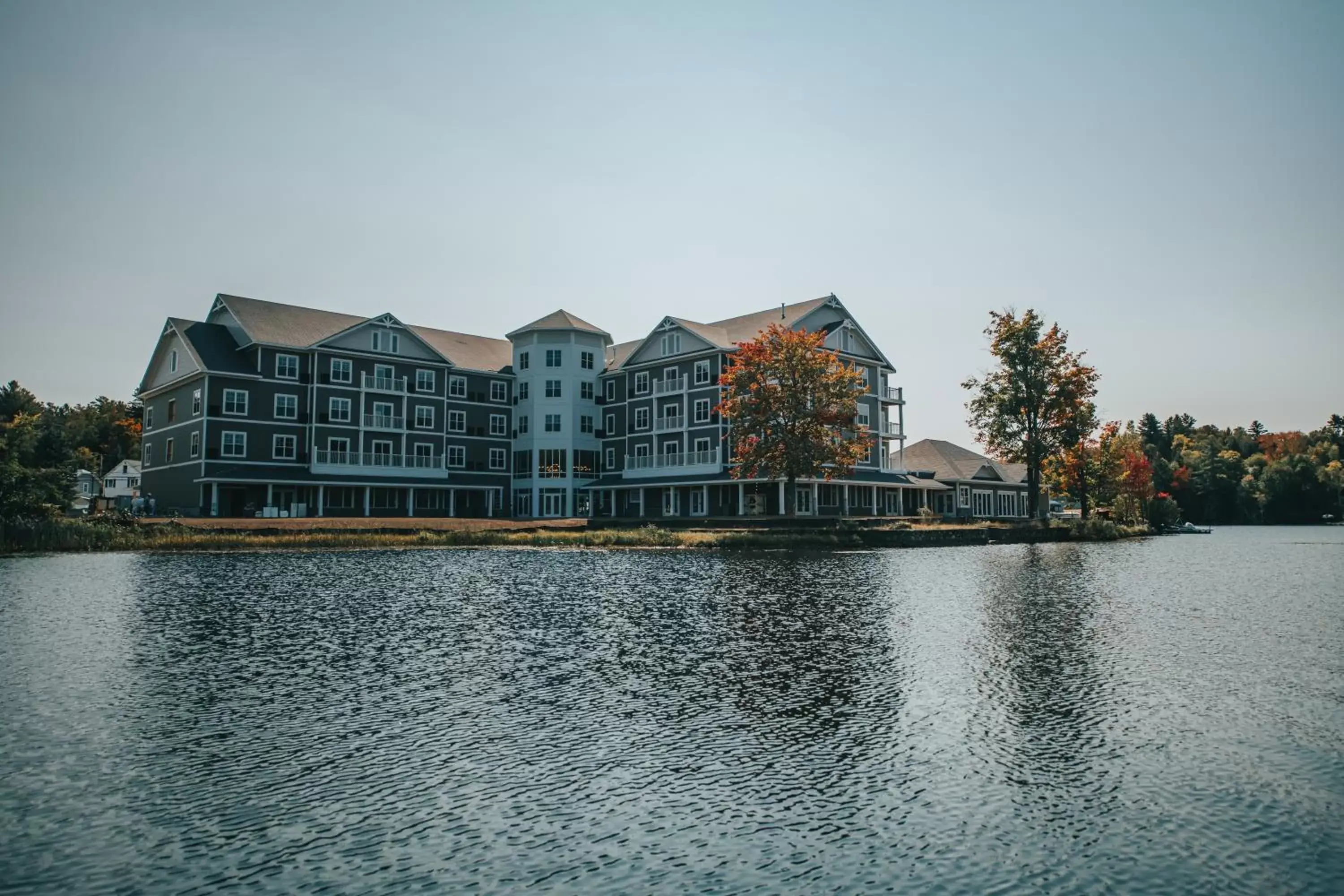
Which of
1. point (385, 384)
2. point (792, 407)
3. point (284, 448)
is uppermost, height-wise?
point (385, 384)

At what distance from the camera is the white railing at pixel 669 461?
65375mm

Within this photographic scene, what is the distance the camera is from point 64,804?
7.75 metres

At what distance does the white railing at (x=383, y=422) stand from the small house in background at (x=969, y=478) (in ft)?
153

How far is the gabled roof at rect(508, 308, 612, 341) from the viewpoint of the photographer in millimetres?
75375

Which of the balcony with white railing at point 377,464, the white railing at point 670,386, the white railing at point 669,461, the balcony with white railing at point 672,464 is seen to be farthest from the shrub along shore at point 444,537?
the balcony with white railing at point 377,464

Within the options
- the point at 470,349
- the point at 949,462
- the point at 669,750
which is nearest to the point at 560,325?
the point at 470,349

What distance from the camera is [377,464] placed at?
6750 cm

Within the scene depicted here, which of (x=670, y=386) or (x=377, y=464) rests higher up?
(x=670, y=386)

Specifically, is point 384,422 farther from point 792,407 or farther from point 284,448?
point 792,407

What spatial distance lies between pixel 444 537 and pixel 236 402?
24943 millimetres

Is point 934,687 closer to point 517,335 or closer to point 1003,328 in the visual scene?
point 1003,328

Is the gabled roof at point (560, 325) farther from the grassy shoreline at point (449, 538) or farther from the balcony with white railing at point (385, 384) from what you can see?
the grassy shoreline at point (449, 538)

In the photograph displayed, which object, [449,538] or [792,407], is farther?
[792,407]

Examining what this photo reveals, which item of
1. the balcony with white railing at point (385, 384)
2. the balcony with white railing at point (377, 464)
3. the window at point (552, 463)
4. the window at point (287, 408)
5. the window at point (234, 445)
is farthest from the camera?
the window at point (552, 463)
